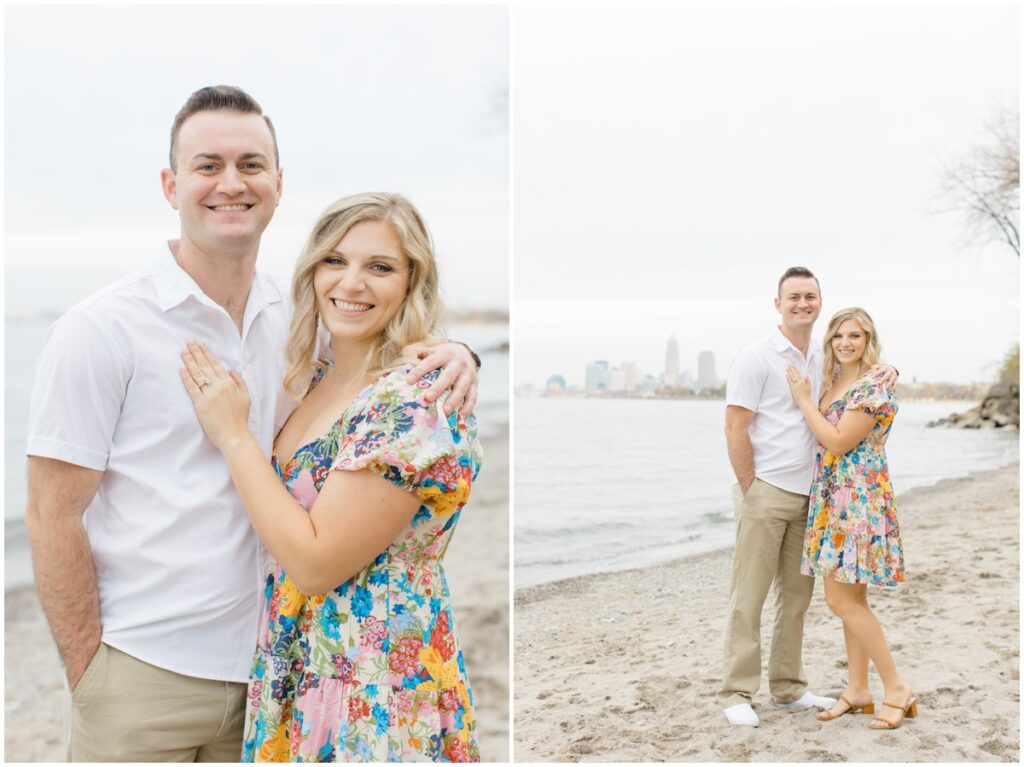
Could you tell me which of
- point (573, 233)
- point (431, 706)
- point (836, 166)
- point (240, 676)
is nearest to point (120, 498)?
point (240, 676)

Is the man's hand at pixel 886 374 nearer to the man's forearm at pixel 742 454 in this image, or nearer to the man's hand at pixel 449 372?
the man's forearm at pixel 742 454

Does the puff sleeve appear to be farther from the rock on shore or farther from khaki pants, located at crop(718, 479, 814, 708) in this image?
the rock on shore

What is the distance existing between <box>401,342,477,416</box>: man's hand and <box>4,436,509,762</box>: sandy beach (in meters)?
3.82

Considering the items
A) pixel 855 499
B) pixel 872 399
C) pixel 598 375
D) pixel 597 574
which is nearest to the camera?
pixel 872 399

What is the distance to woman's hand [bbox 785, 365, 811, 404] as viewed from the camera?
343 centimetres

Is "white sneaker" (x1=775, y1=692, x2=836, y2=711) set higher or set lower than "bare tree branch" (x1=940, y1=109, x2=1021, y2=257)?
lower

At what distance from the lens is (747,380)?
11.4ft

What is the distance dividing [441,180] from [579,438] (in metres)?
7.27

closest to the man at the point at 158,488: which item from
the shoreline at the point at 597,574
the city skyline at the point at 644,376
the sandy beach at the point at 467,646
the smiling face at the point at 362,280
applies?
the smiling face at the point at 362,280

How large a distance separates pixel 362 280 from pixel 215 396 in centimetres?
32

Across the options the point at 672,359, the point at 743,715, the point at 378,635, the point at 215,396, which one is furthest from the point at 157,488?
the point at 672,359

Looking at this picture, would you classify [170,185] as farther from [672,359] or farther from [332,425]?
[672,359]

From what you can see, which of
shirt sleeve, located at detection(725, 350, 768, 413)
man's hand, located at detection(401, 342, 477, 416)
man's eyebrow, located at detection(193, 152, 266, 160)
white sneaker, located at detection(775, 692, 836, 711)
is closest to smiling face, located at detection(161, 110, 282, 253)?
man's eyebrow, located at detection(193, 152, 266, 160)

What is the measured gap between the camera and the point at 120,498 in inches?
66.2
